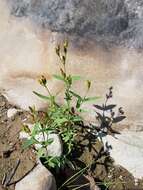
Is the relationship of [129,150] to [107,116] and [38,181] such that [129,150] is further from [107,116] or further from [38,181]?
[38,181]

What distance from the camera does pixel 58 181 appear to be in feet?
8.04

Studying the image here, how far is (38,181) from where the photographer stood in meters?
2.31

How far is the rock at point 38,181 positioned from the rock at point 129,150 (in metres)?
0.39

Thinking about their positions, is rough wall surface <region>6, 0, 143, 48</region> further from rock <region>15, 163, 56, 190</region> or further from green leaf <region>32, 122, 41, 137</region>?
rock <region>15, 163, 56, 190</region>

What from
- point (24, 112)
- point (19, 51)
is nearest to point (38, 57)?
point (19, 51)

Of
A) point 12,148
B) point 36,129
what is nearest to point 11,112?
point 12,148

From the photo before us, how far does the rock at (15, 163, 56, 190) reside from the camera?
2297 mm

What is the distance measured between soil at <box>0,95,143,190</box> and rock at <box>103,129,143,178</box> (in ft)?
0.09

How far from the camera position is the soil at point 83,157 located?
7.98 feet

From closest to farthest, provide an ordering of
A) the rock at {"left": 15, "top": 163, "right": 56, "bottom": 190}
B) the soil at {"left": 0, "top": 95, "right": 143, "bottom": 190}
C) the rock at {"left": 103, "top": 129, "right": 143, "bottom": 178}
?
the rock at {"left": 15, "top": 163, "right": 56, "bottom": 190} < the soil at {"left": 0, "top": 95, "right": 143, "bottom": 190} < the rock at {"left": 103, "top": 129, "right": 143, "bottom": 178}

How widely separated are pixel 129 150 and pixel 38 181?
1.67ft

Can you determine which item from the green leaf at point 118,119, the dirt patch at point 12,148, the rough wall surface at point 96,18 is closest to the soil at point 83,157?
the dirt patch at point 12,148

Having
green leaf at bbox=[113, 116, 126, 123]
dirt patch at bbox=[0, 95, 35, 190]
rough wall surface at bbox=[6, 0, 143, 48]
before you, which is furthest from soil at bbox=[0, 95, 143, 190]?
rough wall surface at bbox=[6, 0, 143, 48]

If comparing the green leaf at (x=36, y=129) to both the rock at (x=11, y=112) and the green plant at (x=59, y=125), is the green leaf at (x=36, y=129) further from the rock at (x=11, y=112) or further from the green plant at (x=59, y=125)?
the rock at (x=11, y=112)
